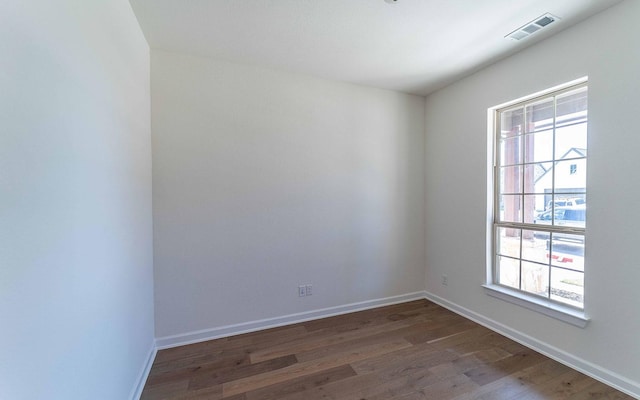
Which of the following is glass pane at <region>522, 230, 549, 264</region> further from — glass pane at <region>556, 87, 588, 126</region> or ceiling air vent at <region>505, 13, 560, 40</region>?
ceiling air vent at <region>505, 13, 560, 40</region>

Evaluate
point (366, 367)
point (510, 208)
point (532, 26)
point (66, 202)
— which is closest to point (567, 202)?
point (510, 208)

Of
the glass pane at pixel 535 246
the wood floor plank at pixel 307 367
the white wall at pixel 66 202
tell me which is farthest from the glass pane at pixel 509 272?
the white wall at pixel 66 202

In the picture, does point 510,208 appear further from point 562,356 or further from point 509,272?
point 562,356

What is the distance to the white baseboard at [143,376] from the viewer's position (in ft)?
5.51

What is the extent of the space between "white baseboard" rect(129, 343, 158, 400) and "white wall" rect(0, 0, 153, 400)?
57 mm

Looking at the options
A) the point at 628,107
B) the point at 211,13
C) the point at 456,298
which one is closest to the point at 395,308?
the point at 456,298

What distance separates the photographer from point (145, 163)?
2.08 metres

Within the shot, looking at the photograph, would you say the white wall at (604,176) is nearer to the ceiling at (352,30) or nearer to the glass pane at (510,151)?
the ceiling at (352,30)

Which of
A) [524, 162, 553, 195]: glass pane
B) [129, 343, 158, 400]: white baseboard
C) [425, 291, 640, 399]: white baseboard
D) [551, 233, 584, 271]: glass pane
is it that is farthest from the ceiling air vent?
[129, 343, 158, 400]: white baseboard

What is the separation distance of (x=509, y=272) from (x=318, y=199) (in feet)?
7.13

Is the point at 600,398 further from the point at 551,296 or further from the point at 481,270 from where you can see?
the point at 481,270

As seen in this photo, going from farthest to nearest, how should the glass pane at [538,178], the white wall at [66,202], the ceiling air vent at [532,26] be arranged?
1. the glass pane at [538,178]
2. the ceiling air vent at [532,26]
3. the white wall at [66,202]

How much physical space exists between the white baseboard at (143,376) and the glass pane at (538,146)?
12.4ft

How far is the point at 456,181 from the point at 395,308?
1.76 m
